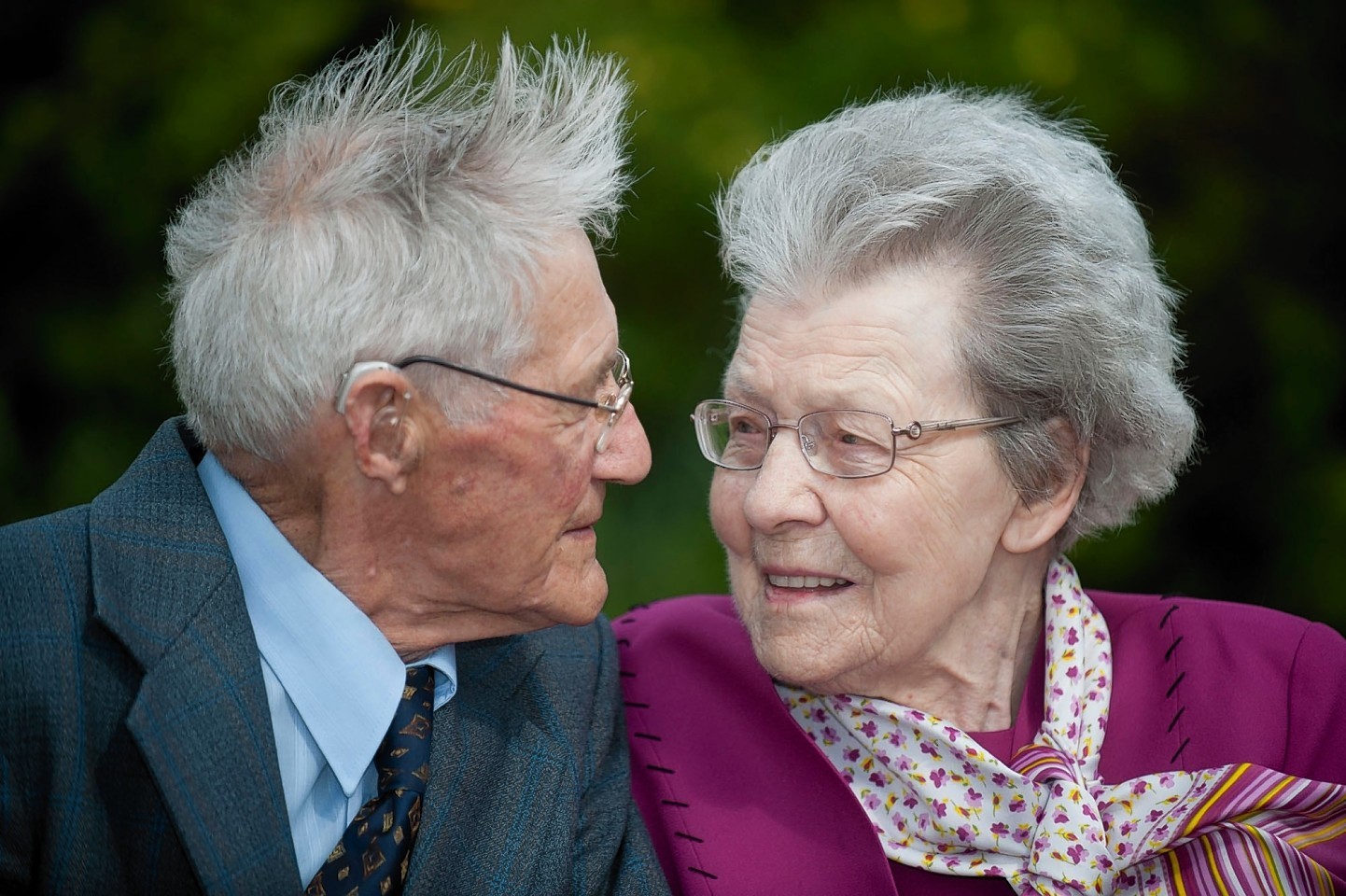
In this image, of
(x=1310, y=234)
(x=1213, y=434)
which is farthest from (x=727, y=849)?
(x=1310, y=234)

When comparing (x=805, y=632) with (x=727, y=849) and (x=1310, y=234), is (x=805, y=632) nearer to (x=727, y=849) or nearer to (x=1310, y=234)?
(x=727, y=849)

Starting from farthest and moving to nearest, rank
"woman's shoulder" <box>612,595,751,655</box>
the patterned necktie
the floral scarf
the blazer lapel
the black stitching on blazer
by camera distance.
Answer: "woman's shoulder" <box>612,595,751,655</box>
the black stitching on blazer
the floral scarf
the patterned necktie
the blazer lapel

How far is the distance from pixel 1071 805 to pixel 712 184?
2.17m

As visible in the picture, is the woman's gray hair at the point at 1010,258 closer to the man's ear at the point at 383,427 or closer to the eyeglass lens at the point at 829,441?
the eyeglass lens at the point at 829,441

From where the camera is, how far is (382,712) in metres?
2.17

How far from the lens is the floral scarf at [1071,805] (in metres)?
2.24

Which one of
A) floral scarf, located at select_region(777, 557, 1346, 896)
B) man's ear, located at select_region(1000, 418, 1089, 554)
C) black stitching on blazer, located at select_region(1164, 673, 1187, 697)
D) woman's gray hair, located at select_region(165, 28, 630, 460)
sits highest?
woman's gray hair, located at select_region(165, 28, 630, 460)

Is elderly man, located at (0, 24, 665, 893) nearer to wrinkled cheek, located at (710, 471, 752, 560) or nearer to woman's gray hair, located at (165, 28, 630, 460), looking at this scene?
woman's gray hair, located at (165, 28, 630, 460)

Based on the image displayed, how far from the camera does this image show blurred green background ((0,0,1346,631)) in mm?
4012

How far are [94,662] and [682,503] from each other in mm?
2349

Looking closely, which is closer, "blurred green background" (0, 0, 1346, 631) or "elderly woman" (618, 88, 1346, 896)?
"elderly woman" (618, 88, 1346, 896)

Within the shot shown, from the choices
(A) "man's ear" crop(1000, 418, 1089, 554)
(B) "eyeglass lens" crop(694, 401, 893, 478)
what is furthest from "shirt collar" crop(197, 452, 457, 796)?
(A) "man's ear" crop(1000, 418, 1089, 554)

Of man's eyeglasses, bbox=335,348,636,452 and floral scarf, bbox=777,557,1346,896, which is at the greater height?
man's eyeglasses, bbox=335,348,636,452

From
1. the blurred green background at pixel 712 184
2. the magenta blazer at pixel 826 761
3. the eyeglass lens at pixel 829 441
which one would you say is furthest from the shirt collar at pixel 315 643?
the blurred green background at pixel 712 184
